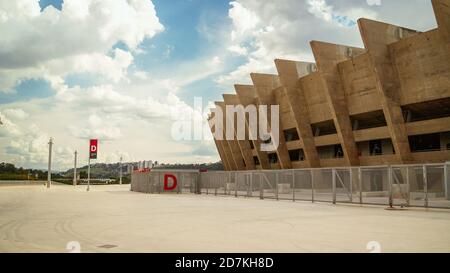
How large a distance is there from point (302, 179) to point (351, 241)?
57.7ft

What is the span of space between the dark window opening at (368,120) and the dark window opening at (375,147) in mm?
2274

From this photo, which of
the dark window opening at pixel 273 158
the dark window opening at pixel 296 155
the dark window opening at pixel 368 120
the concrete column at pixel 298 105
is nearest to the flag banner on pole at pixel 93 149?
the concrete column at pixel 298 105

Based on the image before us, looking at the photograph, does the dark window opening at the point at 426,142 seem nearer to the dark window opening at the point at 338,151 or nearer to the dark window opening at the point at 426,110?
the dark window opening at the point at 426,110

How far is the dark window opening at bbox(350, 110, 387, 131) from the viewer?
130 ft

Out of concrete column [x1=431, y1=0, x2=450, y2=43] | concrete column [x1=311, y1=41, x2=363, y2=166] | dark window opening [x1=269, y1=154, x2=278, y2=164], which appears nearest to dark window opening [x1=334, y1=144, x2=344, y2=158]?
concrete column [x1=311, y1=41, x2=363, y2=166]

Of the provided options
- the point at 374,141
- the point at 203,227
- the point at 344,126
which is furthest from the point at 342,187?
the point at 374,141

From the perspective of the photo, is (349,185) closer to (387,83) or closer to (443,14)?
(387,83)

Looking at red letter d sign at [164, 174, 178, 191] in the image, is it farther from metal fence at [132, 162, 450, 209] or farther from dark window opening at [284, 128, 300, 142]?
dark window opening at [284, 128, 300, 142]

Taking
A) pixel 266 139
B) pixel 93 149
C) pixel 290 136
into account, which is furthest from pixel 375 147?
pixel 93 149

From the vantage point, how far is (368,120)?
41656mm

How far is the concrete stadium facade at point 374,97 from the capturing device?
32.3 metres

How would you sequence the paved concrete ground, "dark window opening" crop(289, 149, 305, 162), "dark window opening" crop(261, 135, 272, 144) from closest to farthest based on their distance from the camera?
the paved concrete ground < "dark window opening" crop(289, 149, 305, 162) < "dark window opening" crop(261, 135, 272, 144)
